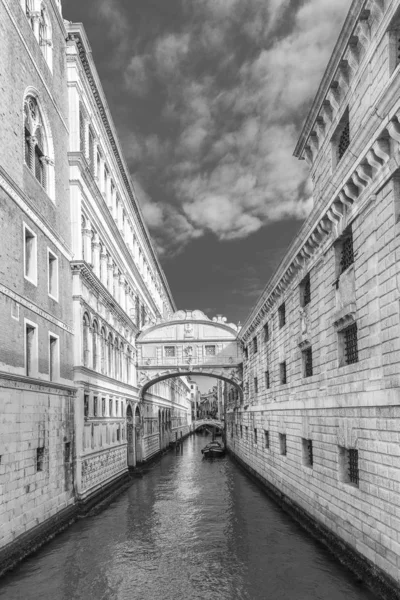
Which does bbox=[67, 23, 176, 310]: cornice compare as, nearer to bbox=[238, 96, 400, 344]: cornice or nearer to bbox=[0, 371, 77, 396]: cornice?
bbox=[238, 96, 400, 344]: cornice

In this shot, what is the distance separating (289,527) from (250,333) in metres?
15.2

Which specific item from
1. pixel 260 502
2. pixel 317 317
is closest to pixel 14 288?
pixel 317 317

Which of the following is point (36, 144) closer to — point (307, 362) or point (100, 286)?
point (100, 286)

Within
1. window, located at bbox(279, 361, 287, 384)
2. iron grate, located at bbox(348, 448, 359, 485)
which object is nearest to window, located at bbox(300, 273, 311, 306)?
window, located at bbox(279, 361, 287, 384)

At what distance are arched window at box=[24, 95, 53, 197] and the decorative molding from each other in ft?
13.2

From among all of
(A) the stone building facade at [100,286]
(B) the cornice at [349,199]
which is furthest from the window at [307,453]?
(A) the stone building facade at [100,286]

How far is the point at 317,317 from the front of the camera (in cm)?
1569

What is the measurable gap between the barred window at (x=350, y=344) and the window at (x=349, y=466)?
2.03 m

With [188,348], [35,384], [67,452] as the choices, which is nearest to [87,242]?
[67,452]

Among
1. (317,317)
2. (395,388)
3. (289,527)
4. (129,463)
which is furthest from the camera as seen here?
(129,463)

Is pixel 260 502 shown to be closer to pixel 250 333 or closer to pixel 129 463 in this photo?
pixel 250 333

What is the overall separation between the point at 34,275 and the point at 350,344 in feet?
29.1

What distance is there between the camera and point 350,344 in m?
13.1

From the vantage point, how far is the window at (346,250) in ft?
42.9
